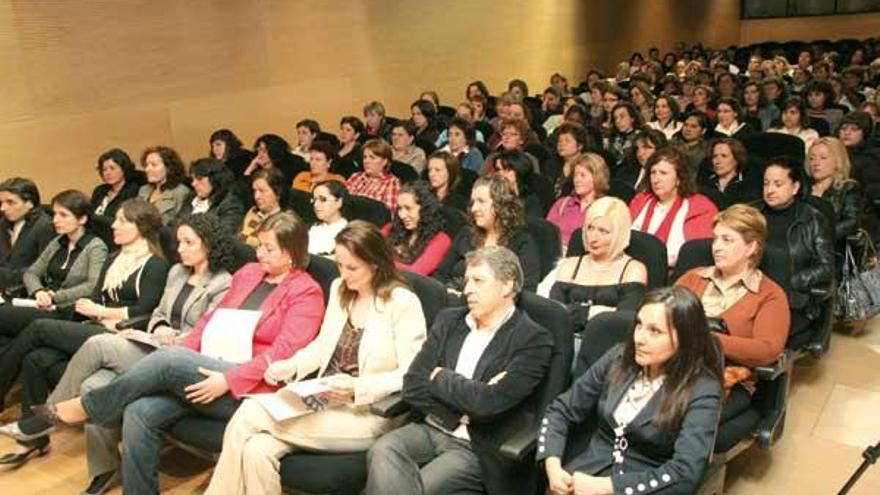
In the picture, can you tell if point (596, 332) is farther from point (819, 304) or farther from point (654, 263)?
point (819, 304)

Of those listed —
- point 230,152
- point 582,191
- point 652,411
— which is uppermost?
point 230,152

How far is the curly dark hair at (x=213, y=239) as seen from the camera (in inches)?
148

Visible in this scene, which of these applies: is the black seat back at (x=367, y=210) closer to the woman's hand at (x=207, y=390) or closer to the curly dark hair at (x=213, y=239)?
the curly dark hair at (x=213, y=239)

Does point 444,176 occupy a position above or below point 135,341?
above

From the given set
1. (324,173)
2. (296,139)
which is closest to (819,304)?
(324,173)

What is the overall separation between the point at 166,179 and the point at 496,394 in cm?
393

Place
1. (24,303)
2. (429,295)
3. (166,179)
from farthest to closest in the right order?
(166,179)
(24,303)
(429,295)

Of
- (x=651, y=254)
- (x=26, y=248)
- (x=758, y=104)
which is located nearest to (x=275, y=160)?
(x=26, y=248)

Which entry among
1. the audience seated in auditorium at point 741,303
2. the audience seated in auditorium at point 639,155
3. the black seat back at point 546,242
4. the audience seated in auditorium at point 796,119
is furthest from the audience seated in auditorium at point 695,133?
the audience seated in auditorium at point 741,303

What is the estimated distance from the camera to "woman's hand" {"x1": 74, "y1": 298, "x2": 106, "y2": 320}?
13.0 ft

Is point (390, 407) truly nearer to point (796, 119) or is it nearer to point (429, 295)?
point (429, 295)


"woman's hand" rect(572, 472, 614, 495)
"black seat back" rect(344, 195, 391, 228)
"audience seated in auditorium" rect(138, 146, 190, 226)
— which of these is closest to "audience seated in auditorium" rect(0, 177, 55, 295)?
"audience seated in auditorium" rect(138, 146, 190, 226)

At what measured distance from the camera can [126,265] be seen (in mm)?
4090

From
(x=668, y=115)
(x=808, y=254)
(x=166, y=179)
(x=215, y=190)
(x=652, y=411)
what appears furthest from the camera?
(x=668, y=115)
